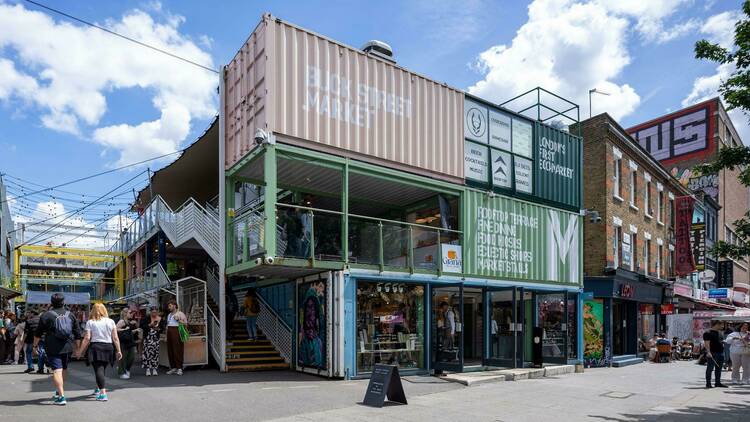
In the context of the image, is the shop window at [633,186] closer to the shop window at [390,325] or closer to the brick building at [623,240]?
the brick building at [623,240]

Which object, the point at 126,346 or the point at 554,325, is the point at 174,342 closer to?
the point at 126,346

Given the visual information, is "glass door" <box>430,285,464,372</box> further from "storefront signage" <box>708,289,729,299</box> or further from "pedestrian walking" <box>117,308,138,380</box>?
"storefront signage" <box>708,289,729,299</box>

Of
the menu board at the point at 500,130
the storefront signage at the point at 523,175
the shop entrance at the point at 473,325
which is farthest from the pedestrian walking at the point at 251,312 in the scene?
A: the storefront signage at the point at 523,175

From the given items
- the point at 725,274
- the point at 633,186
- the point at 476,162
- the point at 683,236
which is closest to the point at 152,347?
the point at 476,162

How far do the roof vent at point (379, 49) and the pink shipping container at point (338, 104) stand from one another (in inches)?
18.7

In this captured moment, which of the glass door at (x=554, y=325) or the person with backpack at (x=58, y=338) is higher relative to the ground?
the person with backpack at (x=58, y=338)

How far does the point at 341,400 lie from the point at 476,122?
974 cm

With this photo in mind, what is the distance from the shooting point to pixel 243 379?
12.8 metres

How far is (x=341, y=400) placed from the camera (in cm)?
1040

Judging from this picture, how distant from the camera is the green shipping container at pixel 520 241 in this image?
16.6 meters

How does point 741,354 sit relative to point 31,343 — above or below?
below

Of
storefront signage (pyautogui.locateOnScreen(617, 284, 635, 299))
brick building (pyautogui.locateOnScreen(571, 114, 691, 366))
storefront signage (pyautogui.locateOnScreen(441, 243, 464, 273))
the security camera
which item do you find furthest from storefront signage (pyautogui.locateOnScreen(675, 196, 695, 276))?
the security camera

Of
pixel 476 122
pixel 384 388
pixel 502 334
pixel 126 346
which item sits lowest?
pixel 502 334

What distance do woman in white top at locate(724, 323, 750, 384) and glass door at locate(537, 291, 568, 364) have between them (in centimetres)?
451
